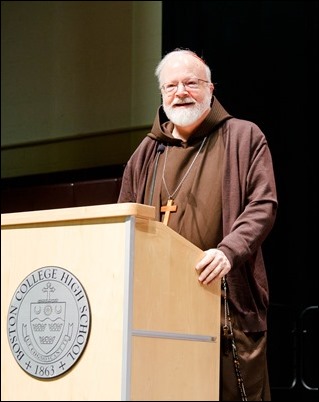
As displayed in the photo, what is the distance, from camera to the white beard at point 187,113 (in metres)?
2.68

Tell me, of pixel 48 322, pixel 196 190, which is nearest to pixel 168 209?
pixel 196 190

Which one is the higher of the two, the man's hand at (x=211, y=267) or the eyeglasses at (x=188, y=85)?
the eyeglasses at (x=188, y=85)

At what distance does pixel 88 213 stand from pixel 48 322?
0.90 feet

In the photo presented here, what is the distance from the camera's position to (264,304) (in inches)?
102

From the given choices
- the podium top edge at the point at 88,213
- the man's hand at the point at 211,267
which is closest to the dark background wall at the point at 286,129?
the man's hand at the point at 211,267

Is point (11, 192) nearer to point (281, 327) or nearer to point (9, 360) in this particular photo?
point (281, 327)

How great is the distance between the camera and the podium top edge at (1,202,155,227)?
2004mm

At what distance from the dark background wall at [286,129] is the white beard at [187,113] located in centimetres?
157

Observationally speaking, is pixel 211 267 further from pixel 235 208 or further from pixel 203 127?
pixel 203 127

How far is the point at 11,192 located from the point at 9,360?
2.67 meters

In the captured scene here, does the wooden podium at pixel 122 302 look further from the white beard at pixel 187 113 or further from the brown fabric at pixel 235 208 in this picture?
the white beard at pixel 187 113

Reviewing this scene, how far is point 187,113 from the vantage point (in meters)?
2.68

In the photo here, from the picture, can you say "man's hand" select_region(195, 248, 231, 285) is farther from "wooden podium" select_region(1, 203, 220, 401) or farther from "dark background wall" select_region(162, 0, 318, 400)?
"dark background wall" select_region(162, 0, 318, 400)

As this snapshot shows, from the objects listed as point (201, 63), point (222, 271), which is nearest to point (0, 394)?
point (222, 271)
